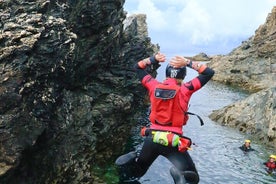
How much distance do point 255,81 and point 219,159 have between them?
2282 inches

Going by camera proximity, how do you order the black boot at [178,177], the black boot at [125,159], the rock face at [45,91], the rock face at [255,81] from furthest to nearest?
the rock face at [255,81], the rock face at [45,91], the black boot at [125,159], the black boot at [178,177]

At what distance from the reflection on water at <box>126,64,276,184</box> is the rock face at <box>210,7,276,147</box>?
1.38 m

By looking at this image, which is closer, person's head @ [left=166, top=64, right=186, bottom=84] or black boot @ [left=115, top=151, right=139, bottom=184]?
black boot @ [left=115, top=151, right=139, bottom=184]

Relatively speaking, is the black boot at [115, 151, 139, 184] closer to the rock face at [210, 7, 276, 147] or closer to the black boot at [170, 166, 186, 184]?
the black boot at [170, 166, 186, 184]

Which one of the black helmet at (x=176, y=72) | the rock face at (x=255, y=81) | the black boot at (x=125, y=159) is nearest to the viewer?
the black boot at (x=125, y=159)

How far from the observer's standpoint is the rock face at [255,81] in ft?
119

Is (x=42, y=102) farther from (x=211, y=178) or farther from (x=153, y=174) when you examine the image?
(x=211, y=178)

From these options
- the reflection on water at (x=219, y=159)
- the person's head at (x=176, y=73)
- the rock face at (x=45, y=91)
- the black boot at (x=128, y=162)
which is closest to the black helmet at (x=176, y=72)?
the person's head at (x=176, y=73)

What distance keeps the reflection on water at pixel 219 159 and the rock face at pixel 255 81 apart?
1377 millimetres

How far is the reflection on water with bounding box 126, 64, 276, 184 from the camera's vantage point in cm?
2436

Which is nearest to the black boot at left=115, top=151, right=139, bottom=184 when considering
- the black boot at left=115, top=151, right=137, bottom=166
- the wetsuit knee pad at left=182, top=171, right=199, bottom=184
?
the black boot at left=115, top=151, right=137, bottom=166

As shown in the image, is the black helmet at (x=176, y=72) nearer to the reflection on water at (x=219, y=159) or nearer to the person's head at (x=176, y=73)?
the person's head at (x=176, y=73)

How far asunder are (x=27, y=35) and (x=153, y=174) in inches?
550

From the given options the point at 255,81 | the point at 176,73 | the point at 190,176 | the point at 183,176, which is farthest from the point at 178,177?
the point at 255,81
